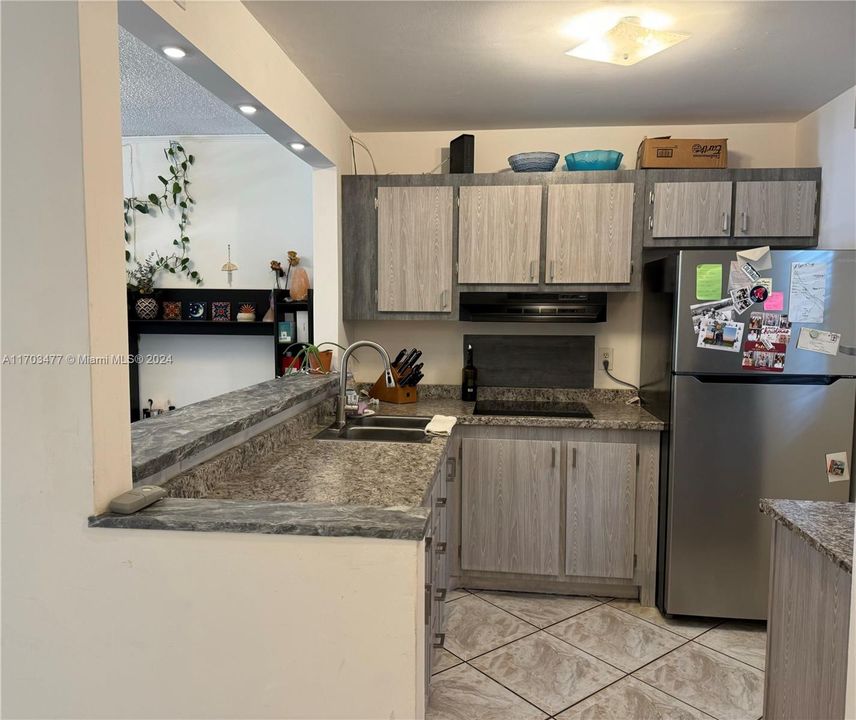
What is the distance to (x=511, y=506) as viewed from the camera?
2908mm

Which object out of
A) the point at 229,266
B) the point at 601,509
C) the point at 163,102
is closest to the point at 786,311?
the point at 601,509

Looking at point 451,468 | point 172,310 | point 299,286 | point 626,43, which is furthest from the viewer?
point 172,310

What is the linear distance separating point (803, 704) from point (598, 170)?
2.44 metres

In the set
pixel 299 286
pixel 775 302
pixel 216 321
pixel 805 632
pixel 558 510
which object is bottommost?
pixel 558 510

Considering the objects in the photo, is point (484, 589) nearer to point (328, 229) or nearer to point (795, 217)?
point (328, 229)

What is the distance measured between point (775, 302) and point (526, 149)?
1.58m

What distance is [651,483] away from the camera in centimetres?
281

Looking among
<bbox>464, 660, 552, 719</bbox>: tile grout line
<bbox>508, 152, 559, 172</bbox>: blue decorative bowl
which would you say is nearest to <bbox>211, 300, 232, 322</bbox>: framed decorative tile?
<bbox>508, 152, 559, 172</bbox>: blue decorative bowl

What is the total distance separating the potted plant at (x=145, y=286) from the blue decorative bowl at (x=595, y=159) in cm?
280

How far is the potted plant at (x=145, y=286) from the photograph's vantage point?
389 cm

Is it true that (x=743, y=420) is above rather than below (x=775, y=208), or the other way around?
below

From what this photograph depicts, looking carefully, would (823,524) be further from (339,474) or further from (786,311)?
(786,311)

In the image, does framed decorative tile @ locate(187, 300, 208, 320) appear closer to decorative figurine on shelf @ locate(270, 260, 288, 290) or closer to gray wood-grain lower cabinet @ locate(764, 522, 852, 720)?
decorative figurine on shelf @ locate(270, 260, 288, 290)

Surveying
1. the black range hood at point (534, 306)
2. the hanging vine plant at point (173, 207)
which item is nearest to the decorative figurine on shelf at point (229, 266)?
the hanging vine plant at point (173, 207)
